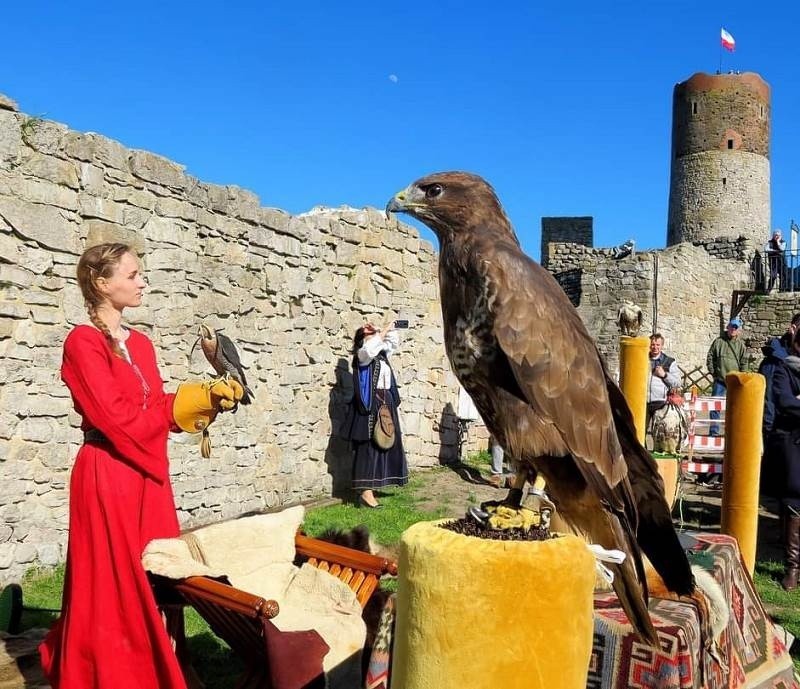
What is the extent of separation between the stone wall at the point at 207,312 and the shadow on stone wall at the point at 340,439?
0.02m

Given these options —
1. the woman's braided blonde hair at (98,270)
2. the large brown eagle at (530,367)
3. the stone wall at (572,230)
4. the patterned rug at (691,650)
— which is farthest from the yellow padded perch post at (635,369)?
the stone wall at (572,230)

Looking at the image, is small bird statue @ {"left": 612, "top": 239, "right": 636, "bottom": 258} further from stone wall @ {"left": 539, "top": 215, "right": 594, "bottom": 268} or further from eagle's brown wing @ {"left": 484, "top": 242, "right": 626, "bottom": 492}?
eagle's brown wing @ {"left": 484, "top": 242, "right": 626, "bottom": 492}

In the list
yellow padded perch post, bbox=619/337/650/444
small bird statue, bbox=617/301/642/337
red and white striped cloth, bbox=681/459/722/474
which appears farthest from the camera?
red and white striped cloth, bbox=681/459/722/474

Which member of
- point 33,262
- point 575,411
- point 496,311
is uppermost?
point 33,262

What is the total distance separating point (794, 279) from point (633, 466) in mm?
24418

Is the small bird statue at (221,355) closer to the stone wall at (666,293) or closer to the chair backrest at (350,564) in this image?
the chair backrest at (350,564)

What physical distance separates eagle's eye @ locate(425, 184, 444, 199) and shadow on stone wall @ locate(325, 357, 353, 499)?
238 inches

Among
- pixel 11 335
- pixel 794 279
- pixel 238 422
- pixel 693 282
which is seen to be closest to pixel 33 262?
pixel 11 335

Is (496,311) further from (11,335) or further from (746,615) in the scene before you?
(11,335)

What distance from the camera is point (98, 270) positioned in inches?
116

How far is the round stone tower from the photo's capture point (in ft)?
106

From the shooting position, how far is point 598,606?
9.61ft

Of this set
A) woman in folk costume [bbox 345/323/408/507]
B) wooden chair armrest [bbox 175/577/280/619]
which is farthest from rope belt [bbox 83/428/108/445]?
woman in folk costume [bbox 345/323/408/507]

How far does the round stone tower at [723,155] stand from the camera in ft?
106
